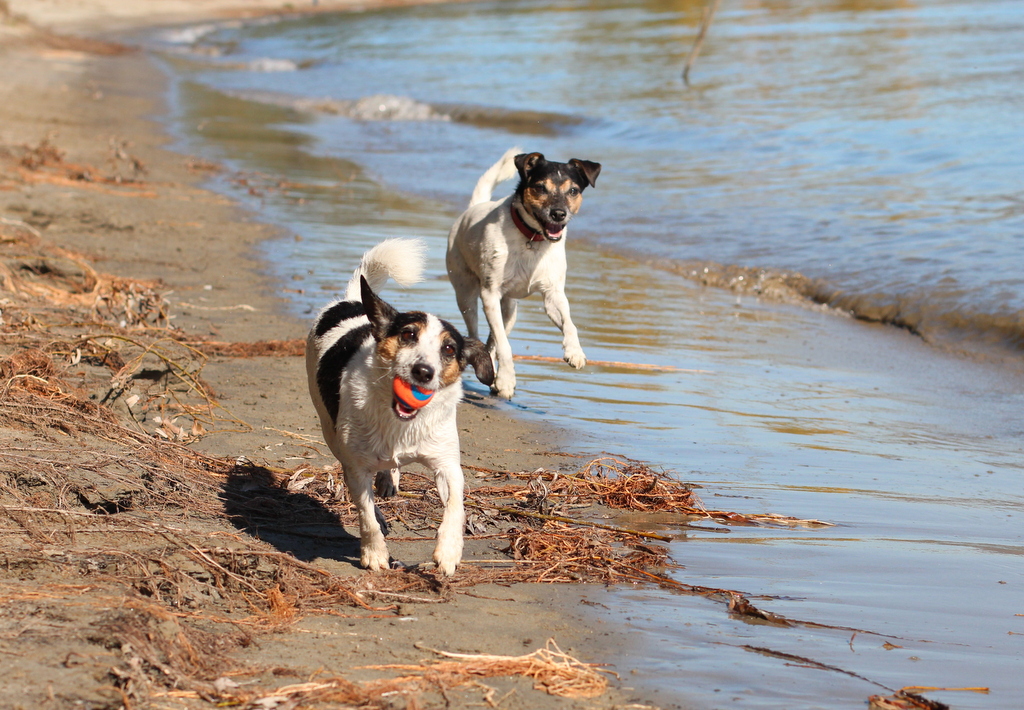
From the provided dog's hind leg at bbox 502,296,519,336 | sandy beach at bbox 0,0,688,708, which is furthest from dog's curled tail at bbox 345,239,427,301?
dog's hind leg at bbox 502,296,519,336

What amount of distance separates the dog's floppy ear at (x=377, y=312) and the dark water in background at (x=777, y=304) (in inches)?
57.3

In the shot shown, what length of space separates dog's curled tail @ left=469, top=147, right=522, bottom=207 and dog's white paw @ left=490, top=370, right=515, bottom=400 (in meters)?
1.94

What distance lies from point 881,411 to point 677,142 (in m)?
14.4

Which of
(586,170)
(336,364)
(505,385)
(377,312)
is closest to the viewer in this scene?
(377,312)

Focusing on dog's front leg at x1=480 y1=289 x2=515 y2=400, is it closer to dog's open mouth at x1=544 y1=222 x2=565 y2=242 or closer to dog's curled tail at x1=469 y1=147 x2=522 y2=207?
dog's open mouth at x1=544 y1=222 x2=565 y2=242

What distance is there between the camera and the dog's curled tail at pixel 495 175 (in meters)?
7.82

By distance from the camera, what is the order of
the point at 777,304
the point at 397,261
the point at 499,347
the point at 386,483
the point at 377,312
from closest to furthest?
the point at 377,312 < the point at 386,483 < the point at 397,261 < the point at 499,347 < the point at 777,304

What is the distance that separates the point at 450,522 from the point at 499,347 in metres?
2.79

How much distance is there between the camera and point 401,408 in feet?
13.0

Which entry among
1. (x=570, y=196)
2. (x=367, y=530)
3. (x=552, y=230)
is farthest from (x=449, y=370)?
(x=570, y=196)

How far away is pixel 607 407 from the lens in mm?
6633

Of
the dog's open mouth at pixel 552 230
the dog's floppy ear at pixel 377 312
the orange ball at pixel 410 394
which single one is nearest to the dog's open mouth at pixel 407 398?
the orange ball at pixel 410 394

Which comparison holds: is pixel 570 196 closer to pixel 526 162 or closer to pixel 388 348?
pixel 526 162

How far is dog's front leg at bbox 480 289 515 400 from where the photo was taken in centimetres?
651
